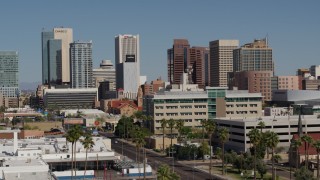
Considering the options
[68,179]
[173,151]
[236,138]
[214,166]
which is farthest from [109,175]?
[236,138]

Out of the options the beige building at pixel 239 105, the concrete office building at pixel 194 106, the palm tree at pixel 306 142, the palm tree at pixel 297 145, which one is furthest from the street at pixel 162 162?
the beige building at pixel 239 105

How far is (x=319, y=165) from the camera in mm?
101062

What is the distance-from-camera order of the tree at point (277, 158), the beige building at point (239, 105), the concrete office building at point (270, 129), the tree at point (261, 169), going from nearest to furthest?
the tree at point (261, 169) < the tree at point (277, 158) < the concrete office building at point (270, 129) < the beige building at point (239, 105)

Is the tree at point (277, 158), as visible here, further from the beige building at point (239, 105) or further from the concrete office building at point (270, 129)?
the beige building at point (239, 105)

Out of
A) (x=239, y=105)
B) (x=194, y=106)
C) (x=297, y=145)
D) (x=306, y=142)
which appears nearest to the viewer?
(x=297, y=145)

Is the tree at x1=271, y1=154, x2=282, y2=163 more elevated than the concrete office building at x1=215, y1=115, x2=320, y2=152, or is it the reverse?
the concrete office building at x1=215, y1=115, x2=320, y2=152

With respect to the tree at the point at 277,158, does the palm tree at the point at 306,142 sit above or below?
above

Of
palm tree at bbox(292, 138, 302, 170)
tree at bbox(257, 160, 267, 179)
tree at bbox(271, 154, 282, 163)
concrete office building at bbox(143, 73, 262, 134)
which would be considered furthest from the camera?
concrete office building at bbox(143, 73, 262, 134)

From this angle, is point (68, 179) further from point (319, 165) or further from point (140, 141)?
point (319, 165)

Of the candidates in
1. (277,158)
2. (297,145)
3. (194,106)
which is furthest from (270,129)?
(194,106)

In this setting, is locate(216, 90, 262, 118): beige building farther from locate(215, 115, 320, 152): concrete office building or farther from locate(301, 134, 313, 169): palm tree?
locate(301, 134, 313, 169): palm tree

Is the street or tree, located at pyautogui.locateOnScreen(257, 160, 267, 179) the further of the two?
the street

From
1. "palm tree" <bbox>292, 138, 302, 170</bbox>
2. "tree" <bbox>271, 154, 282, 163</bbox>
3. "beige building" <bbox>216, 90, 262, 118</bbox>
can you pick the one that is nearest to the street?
"palm tree" <bbox>292, 138, 302, 170</bbox>

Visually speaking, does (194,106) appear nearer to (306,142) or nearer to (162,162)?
(162,162)
